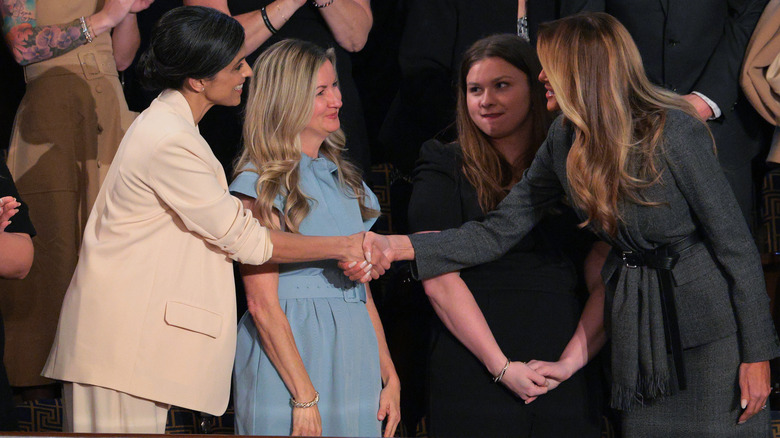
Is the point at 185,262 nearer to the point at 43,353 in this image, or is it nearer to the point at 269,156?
the point at 269,156

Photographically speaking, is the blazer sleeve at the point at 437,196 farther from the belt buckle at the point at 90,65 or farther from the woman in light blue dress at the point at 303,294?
the belt buckle at the point at 90,65

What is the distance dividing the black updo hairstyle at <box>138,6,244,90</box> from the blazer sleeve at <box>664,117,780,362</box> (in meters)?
1.19

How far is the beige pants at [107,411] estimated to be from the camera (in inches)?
92.5

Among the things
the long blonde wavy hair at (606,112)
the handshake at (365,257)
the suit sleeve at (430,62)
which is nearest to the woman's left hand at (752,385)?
the long blonde wavy hair at (606,112)

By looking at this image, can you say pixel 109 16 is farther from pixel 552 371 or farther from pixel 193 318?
pixel 552 371

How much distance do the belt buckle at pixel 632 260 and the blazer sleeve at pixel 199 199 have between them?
977 millimetres

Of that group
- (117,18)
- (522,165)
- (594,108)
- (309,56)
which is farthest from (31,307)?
(594,108)

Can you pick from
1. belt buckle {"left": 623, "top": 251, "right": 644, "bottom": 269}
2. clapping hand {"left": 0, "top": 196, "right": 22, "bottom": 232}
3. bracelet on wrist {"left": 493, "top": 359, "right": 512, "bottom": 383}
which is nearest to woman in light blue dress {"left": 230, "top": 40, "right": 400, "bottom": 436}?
bracelet on wrist {"left": 493, "top": 359, "right": 512, "bottom": 383}

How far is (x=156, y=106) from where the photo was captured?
245cm

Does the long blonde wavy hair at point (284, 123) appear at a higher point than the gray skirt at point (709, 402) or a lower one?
higher

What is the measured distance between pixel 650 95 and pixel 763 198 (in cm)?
118

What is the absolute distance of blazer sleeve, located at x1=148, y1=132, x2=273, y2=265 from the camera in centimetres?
237

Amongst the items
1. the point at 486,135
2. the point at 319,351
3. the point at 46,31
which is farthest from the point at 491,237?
the point at 46,31

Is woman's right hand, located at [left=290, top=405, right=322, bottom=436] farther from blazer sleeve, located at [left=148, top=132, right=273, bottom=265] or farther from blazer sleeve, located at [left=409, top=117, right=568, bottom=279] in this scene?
blazer sleeve, located at [left=409, top=117, right=568, bottom=279]
